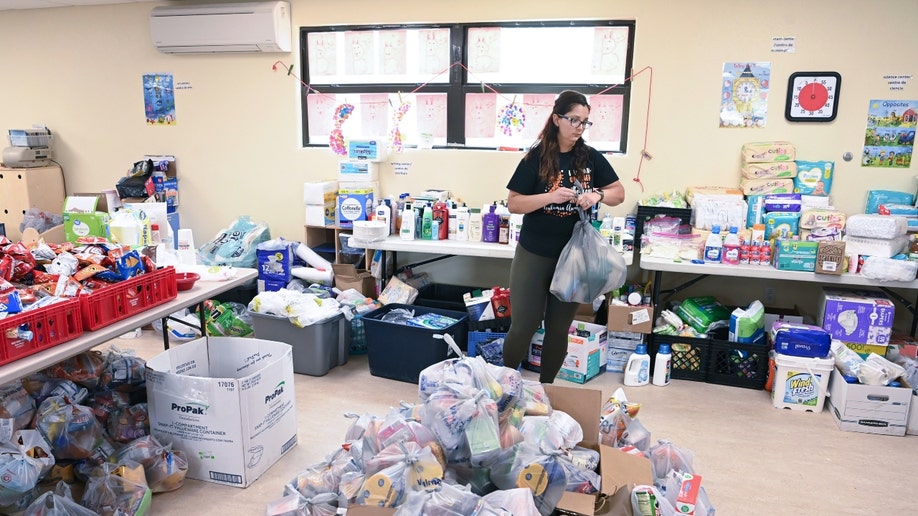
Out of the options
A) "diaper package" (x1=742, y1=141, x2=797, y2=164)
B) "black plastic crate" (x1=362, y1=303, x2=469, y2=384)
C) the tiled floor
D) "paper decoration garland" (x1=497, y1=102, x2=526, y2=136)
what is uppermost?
"paper decoration garland" (x1=497, y1=102, x2=526, y2=136)

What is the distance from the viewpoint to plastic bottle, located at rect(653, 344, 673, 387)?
3574mm

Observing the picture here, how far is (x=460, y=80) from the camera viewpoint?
443 cm

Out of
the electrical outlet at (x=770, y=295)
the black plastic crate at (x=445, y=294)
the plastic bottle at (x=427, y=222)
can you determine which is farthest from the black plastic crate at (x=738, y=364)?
the plastic bottle at (x=427, y=222)

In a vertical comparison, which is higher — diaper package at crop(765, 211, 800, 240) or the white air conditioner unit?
the white air conditioner unit

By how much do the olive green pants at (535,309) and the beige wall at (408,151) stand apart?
1.62m

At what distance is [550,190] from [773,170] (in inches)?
76.2

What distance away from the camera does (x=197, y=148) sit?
5047 millimetres

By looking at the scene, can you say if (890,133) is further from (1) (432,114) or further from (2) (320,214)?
(2) (320,214)

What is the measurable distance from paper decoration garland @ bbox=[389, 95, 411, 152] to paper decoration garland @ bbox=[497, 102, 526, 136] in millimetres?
720

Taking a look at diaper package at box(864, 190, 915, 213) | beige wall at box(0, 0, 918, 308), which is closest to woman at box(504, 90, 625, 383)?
beige wall at box(0, 0, 918, 308)

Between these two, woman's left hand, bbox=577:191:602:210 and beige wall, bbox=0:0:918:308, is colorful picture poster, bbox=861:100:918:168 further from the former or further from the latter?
woman's left hand, bbox=577:191:602:210

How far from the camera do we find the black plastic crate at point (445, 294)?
14.3 feet

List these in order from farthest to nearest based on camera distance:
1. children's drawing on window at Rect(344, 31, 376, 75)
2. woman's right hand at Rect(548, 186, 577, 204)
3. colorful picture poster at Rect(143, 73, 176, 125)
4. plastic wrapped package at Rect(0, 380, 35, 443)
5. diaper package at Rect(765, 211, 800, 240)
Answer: colorful picture poster at Rect(143, 73, 176, 125) → children's drawing on window at Rect(344, 31, 376, 75) → diaper package at Rect(765, 211, 800, 240) → woman's right hand at Rect(548, 186, 577, 204) → plastic wrapped package at Rect(0, 380, 35, 443)

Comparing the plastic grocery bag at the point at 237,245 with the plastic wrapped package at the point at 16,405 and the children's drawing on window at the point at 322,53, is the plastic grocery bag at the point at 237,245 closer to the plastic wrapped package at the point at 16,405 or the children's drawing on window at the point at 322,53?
the children's drawing on window at the point at 322,53
